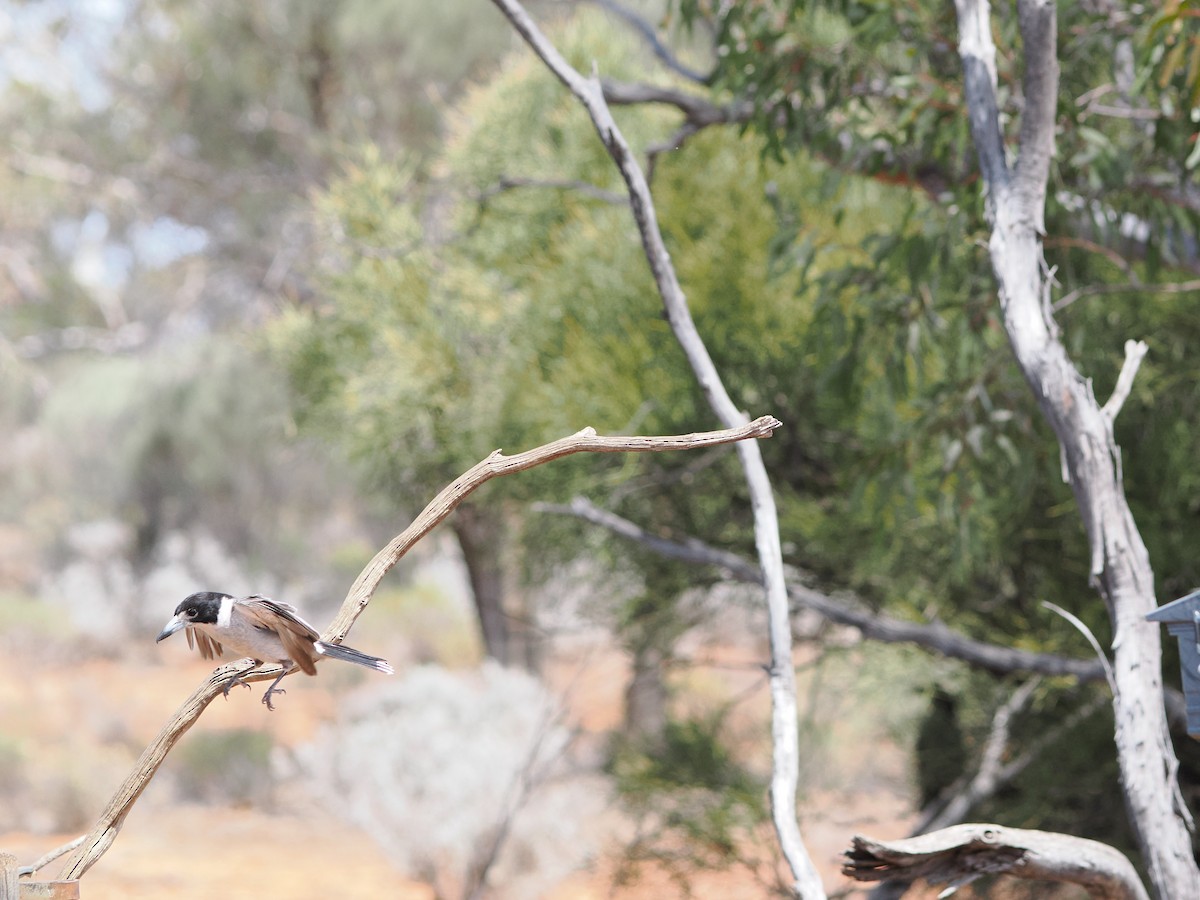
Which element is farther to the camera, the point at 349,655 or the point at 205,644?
the point at 205,644

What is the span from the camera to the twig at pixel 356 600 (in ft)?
2.80

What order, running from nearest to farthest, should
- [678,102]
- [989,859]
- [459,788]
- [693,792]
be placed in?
[989,859] < [678,102] < [693,792] < [459,788]

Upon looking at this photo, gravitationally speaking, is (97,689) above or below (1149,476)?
above

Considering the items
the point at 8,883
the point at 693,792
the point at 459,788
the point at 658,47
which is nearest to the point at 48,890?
the point at 8,883

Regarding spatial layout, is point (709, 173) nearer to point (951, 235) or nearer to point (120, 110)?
point (951, 235)

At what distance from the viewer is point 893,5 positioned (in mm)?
2246

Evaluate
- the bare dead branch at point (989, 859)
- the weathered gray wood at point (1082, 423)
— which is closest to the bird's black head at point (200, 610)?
the bare dead branch at point (989, 859)

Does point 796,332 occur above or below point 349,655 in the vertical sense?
above

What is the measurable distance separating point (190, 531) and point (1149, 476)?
28.2ft

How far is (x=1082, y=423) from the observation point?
1429 millimetres

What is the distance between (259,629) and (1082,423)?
39.0 inches

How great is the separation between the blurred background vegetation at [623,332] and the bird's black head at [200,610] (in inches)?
44.9

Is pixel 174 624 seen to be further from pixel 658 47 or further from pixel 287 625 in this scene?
pixel 658 47

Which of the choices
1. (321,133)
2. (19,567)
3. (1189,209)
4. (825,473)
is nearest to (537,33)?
(1189,209)
